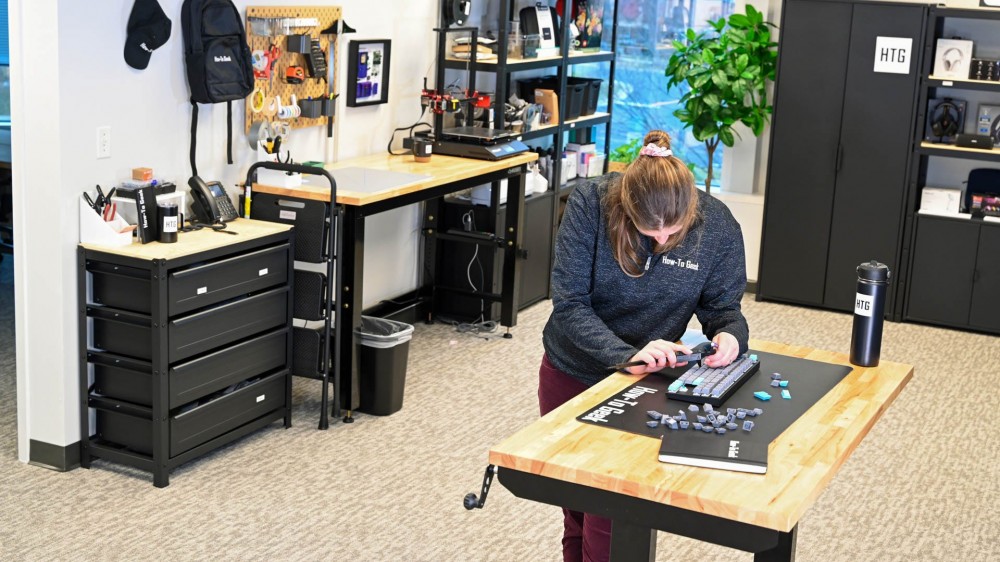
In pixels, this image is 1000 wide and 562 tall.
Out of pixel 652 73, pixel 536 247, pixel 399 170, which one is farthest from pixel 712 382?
pixel 652 73

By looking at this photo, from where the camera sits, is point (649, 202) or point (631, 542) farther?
point (649, 202)

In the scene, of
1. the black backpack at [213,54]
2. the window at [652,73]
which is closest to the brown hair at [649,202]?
the black backpack at [213,54]

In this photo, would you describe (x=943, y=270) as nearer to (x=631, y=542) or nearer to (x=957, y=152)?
(x=957, y=152)

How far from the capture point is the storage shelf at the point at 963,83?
632 centimetres

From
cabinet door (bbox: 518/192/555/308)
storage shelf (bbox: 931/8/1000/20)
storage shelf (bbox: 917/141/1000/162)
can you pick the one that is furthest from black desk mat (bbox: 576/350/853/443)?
storage shelf (bbox: 931/8/1000/20)

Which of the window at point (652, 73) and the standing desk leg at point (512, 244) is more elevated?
the window at point (652, 73)

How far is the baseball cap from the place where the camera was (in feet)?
13.6

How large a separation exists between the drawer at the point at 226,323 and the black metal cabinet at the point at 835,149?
348cm

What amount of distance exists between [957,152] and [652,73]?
2.19m

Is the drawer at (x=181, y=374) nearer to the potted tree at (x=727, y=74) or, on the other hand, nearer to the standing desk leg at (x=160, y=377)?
the standing desk leg at (x=160, y=377)

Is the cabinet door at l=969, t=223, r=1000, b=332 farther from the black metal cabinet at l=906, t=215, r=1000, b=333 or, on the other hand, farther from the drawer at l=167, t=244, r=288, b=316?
the drawer at l=167, t=244, r=288, b=316

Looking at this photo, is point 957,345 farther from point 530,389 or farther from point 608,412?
point 608,412

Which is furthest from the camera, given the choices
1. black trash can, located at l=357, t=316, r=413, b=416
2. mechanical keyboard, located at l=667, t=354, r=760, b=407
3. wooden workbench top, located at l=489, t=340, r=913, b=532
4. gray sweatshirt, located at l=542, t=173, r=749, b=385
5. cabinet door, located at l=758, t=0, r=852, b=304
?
cabinet door, located at l=758, t=0, r=852, b=304

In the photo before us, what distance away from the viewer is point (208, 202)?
174 inches
